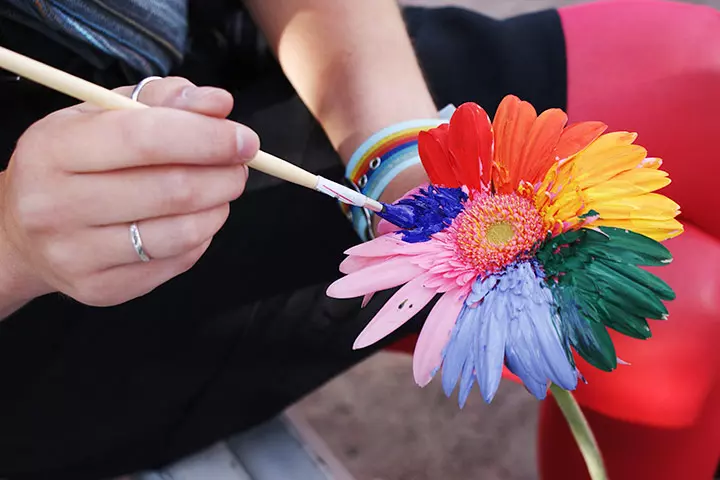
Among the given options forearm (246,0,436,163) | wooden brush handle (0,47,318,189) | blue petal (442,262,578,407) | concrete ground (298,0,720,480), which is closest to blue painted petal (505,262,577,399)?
blue petal (442,262,578,407)

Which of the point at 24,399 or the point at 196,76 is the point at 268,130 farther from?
the point at 24,399

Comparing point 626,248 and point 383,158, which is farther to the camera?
point 383,158

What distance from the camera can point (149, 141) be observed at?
27cm

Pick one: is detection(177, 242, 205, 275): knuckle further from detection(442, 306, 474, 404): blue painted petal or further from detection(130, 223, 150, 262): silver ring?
detection(442, 306, 474, 404): blue painted petal

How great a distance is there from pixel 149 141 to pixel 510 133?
17 centimetres

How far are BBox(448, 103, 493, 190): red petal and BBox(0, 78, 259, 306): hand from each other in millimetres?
101

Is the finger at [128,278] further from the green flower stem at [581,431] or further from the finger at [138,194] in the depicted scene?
the green flower stem at [581,431]

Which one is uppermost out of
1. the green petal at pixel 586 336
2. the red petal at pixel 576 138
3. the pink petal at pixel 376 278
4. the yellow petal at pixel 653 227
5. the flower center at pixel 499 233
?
the red petal at pixel 576 138

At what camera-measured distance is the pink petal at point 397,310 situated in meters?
0.30

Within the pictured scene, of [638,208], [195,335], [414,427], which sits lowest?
[414,427]

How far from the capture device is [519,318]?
0.93 ft

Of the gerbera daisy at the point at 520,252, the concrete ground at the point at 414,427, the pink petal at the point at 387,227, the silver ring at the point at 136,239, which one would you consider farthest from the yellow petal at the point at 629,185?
the concrete ground at the point at 414,427

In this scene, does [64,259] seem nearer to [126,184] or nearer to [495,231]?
[126,184]

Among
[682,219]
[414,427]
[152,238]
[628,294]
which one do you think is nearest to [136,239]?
[152,238]
